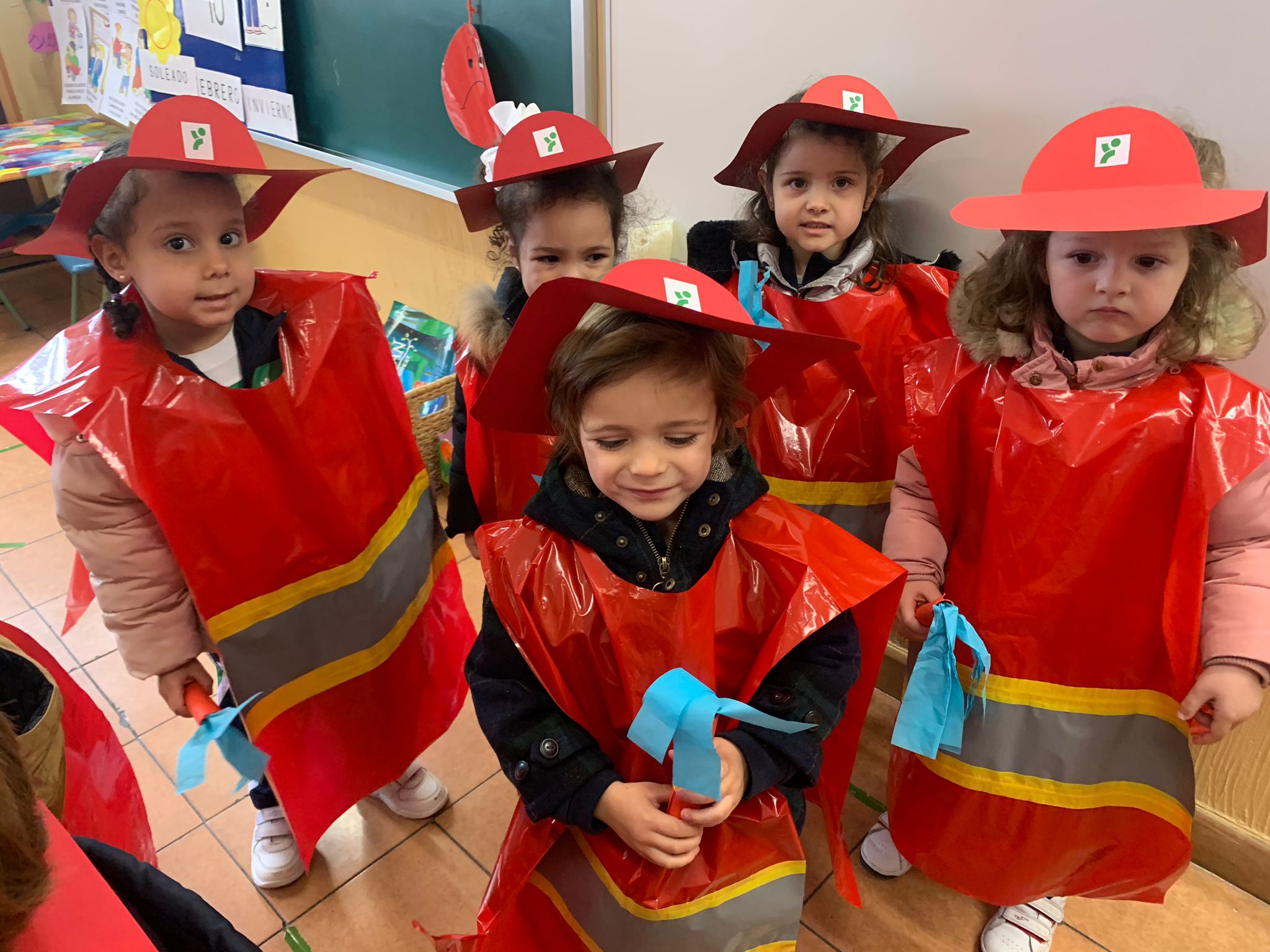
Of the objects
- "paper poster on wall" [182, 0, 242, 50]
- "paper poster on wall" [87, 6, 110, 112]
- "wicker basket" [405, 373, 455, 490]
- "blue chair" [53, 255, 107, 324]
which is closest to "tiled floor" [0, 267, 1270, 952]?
→ "wicker basket" [405, 373, 455, 490]

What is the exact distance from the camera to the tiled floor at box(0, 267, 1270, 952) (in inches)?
54.7

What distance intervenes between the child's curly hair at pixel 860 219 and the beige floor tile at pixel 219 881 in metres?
1.43

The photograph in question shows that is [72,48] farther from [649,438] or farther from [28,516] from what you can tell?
[649,438]

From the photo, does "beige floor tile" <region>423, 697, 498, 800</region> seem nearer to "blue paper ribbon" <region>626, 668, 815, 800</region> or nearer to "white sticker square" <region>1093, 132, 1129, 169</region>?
"blue paper ribbon" <region>626, 668, 815, 800</region>

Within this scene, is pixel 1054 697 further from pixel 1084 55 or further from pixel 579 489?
pixel 1084 55

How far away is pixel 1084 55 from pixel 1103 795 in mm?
1021

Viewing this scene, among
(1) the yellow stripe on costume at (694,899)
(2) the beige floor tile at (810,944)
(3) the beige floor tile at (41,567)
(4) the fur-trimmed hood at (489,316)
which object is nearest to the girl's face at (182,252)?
(4) the fur-trimmed hood at (489,316)

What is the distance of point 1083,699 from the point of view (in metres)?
1.10

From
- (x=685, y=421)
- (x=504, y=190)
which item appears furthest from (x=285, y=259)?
(x=685, y=421)

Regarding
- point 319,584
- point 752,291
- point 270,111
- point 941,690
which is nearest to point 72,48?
point 270,111

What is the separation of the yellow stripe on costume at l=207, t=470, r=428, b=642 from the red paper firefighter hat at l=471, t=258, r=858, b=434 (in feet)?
1.26

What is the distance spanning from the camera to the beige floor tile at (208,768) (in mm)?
1635

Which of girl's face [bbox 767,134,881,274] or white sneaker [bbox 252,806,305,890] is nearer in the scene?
girl's face [bbox 767,134,881,274]

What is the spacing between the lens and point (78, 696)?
90cm
